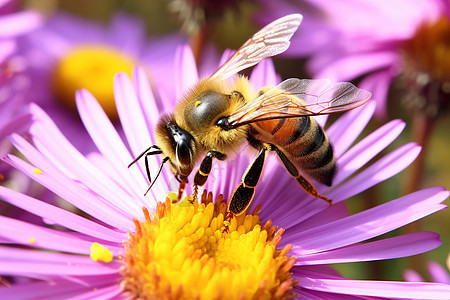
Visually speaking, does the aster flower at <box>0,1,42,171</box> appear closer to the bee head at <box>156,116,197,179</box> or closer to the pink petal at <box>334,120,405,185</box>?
the bee head at <box>156,116,197,179</box>

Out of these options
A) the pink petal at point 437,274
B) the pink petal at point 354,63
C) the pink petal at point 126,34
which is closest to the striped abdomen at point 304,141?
the pink petal at point 437,274

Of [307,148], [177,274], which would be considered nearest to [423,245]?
Answer: [307,148]

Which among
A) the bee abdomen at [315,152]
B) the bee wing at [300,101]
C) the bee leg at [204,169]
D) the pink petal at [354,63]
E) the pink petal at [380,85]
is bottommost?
the bee leg at [204,169]

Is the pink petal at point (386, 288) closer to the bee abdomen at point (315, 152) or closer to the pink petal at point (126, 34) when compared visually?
the bee abdomen at point (315, 152)

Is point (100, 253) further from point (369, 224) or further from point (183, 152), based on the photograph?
point (369, 224)

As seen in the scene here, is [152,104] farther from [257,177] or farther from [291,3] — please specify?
[291,3]

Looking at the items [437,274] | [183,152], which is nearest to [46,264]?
[183,152]

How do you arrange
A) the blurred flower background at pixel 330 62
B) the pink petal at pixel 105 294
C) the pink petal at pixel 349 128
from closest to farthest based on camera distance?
the pink petal at pixel 105 294
the pink petal at pixel 349 128
the blurred flower background at pixel 330 62

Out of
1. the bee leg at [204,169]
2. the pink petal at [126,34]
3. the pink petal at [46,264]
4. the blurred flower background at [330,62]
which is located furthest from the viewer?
the pink petal at [126,34]

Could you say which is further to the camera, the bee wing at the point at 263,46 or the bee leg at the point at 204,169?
the bee wing at the point at 263,46
